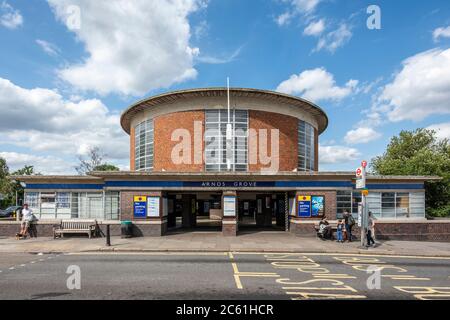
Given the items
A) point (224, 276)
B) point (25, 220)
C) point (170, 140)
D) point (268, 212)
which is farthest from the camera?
point (268, 212)

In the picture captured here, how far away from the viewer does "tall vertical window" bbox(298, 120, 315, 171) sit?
24.9 metres

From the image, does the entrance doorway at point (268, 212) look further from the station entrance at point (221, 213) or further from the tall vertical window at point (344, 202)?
the tall vertical window at point (344, 202)

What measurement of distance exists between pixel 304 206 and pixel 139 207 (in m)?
10.2

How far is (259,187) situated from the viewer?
→ 18.0 meters

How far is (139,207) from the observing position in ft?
57.8

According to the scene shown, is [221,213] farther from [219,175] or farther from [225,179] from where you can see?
[219,175]

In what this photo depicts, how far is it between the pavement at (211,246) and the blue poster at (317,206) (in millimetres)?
1663

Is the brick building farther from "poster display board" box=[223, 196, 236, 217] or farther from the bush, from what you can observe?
the bush

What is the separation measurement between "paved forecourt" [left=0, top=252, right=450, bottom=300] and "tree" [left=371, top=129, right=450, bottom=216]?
14.0 metres

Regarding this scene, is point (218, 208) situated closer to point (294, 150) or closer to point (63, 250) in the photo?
point (294, 150)

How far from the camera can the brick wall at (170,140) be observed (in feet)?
72.7

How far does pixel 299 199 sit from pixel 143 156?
1387cm

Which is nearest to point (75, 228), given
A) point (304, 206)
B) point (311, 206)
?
point (304, 206)

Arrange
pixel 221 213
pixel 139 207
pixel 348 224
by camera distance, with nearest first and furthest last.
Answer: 1. pixel 348 224
2. pixel 139 207
3. pixel 221 213
